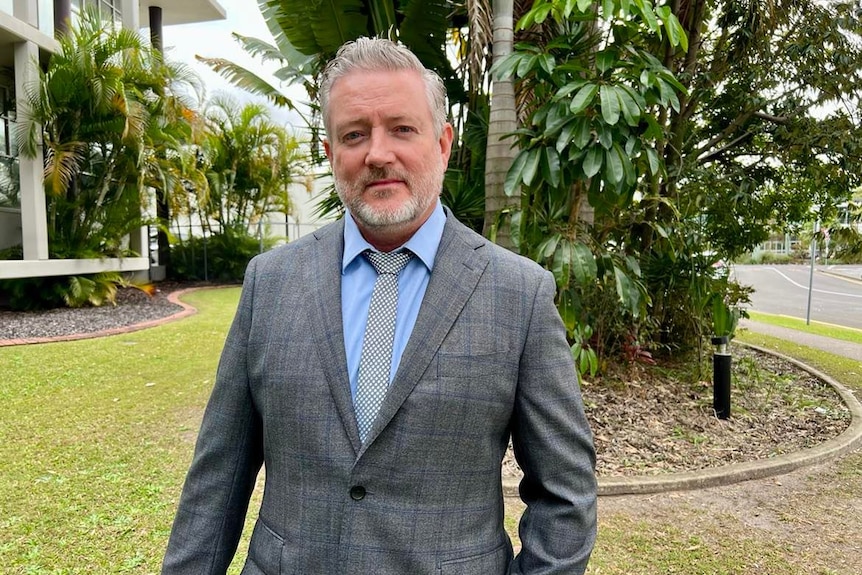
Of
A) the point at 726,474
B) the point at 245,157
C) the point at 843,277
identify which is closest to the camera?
the point at 726,474

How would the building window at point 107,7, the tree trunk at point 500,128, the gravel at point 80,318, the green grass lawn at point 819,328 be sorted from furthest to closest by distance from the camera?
the building window at point 107,7
the green grass lawn at point 819,328
the gravel at point 80,318
the tree trunk at point 500,128

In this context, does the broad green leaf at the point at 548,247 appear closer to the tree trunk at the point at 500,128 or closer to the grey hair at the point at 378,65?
the tree trunk at the point at 500,128

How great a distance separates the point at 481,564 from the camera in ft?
4.12

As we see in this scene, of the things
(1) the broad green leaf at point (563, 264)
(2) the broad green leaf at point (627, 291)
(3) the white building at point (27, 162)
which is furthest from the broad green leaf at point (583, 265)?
(3) the white building at point (27, 162)

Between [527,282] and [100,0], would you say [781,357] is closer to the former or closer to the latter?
[527,282]

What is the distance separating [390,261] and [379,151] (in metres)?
0.24

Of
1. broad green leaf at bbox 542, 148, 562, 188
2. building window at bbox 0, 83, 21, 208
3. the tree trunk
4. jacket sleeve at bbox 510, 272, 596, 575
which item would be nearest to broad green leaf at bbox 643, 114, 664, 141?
Result: broad green leaf at bbox 542, 148, 562, 188

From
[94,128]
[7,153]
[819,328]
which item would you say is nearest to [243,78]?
[94,128]

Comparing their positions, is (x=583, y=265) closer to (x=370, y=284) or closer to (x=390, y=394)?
(x=370, y=284)

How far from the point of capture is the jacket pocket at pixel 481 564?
1220 mm

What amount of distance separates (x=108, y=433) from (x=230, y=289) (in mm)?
12921

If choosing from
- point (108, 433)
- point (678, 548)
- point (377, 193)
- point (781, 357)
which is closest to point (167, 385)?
point (108, 433)

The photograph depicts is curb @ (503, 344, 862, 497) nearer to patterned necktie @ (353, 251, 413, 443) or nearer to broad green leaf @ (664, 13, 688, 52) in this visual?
broad green leaf @ (664, 13, 688, 52)

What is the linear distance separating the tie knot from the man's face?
5 cm
